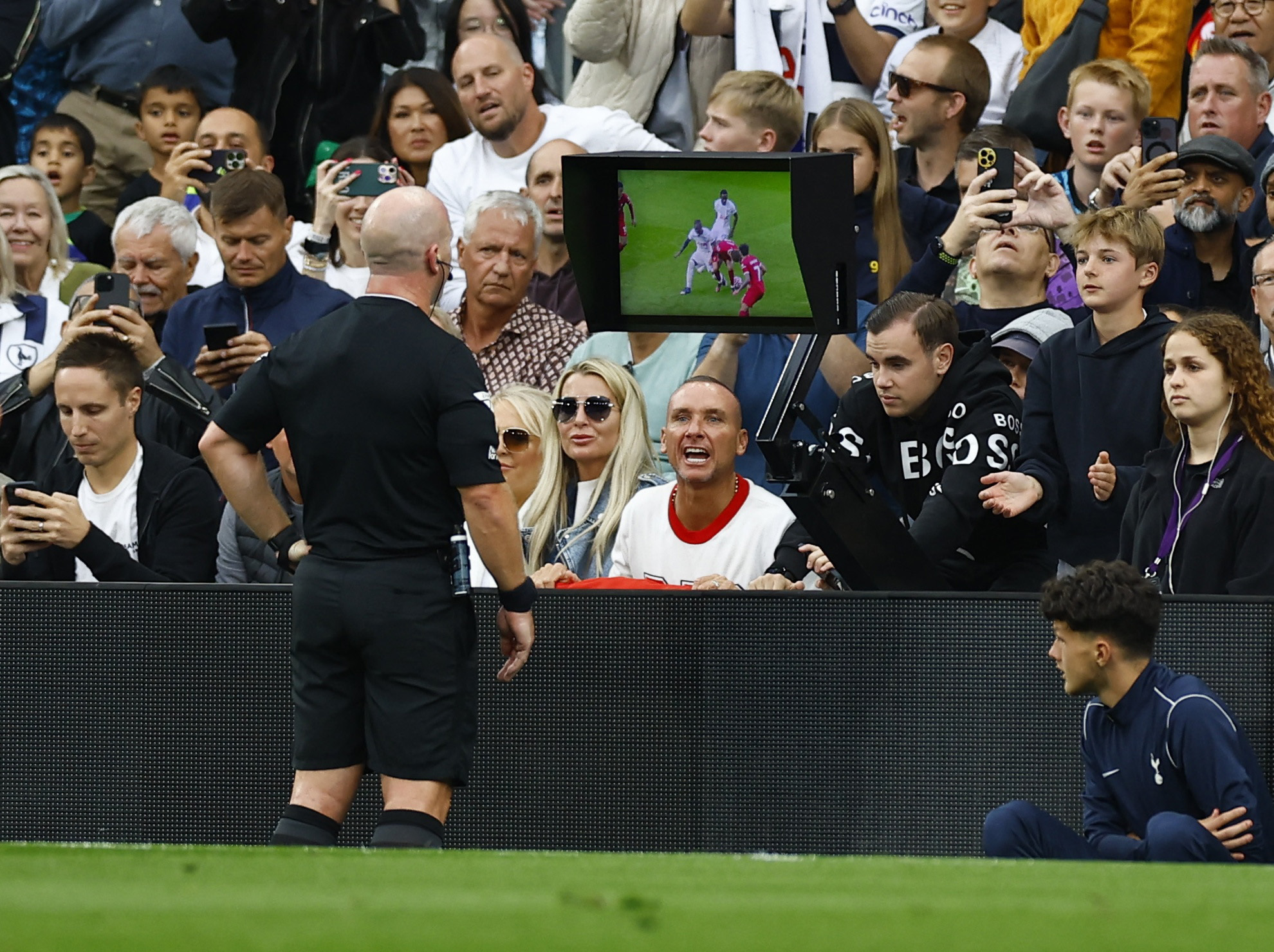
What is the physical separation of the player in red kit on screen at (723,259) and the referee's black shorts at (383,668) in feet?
3.70

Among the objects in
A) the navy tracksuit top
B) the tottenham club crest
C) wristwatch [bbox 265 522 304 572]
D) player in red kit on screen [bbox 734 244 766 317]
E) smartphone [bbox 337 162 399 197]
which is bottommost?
the navy tracksuit top

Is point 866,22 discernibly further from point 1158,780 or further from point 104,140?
point 1158,780

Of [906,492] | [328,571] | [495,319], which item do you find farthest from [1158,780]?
[495,319]

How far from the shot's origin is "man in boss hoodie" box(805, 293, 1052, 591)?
6113 mm

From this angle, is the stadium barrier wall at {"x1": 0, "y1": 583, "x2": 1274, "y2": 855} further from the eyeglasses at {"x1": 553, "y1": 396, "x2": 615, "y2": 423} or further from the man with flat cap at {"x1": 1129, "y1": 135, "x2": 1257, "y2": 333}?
the man with flat cap at {"x1": 1129, "y1": 135, "x2": 1257, "y2": 333}

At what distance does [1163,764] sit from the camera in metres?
4.88

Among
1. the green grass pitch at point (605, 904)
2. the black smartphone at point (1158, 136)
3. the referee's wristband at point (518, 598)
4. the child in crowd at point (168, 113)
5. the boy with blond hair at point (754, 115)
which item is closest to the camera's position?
the green grass pitch at point (605, 904)

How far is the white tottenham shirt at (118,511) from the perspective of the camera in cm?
Answer: 654

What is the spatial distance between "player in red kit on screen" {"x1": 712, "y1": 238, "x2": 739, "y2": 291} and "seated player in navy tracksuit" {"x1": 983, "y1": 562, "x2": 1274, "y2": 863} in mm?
1168

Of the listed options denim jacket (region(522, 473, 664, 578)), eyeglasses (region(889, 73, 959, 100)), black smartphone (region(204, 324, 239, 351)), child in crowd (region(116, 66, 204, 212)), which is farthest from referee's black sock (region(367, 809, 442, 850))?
child in crowd (region(116, 66, 204, 212))

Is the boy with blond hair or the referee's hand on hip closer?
the referee's hand on hip

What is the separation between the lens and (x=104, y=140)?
9805 millimetres

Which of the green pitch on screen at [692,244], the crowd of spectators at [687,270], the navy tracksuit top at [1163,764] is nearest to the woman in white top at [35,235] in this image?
the crowd of spectators at [687,270]

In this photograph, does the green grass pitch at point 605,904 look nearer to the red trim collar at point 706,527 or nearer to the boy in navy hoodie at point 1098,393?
the boy in navy hoodie at point 1098,393
